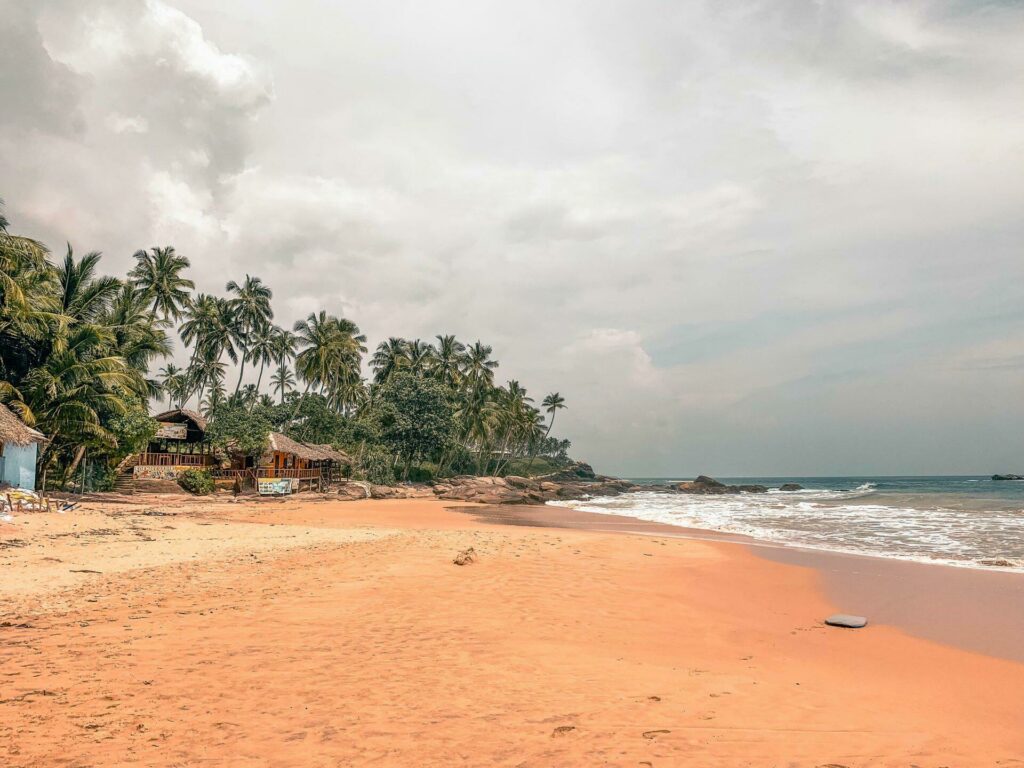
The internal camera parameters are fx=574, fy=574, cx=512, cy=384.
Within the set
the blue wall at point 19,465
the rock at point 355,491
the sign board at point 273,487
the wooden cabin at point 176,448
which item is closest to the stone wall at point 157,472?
the wooden cabin at point 176,448

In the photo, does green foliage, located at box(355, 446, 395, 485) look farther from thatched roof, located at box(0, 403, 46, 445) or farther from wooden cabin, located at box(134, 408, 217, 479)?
thatched roof, located at box(0, 403, 46, 445)

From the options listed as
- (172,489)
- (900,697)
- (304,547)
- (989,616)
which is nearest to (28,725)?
(900,697)

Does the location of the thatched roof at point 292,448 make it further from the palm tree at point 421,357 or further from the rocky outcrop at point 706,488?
the rocky outcrop at point 706,488

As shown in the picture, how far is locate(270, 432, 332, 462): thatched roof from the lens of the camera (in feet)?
129

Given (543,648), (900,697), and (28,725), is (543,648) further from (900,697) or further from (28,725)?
(28,725)

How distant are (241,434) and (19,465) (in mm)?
12771

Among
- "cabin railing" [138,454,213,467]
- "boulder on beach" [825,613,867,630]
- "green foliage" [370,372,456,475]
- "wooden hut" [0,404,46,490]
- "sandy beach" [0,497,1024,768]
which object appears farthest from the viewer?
"green foliage" [370,372,456,475]

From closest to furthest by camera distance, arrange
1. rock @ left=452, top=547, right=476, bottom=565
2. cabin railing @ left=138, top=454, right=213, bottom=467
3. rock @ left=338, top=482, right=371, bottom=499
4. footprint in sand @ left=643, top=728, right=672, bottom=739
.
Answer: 1. footprint in sand @ left=643, top=728, right=672, bottom=739
2. rock @ left=452, top=547, right=476, bottom=565
3. cabin railing @ left=138, top=454, right=213, bottom=467
4. rock @ left=338, top=482, right=371, bottom=499

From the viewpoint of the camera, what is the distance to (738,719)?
5.13 metres

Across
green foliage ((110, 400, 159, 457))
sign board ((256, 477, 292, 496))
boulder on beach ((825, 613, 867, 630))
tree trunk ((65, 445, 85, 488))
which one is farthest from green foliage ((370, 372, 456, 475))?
boulder on beach ((825, 613, 867, 630))

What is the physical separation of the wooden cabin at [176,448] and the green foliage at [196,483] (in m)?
1.06

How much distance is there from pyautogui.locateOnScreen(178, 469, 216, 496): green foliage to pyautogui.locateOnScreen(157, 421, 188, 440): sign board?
9.67ft

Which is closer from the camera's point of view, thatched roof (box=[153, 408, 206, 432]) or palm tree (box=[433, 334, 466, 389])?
thatched roof (box=[153, 408, 206, 432])

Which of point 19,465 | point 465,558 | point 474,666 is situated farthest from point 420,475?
point 474,666
